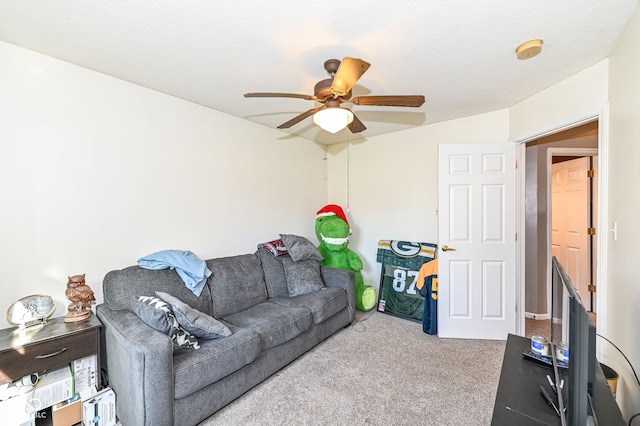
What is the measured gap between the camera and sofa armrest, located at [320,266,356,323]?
3150 millimetres

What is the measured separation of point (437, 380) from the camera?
7.20ft

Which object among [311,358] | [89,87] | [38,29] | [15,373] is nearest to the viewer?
[15,373]

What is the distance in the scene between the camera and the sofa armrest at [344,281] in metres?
3.15

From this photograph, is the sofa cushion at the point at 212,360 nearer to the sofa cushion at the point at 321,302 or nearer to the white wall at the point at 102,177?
the sofa cushion at the point at 321,302

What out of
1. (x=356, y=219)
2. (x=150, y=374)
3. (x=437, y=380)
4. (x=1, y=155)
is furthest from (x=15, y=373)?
(x=356, y=219)

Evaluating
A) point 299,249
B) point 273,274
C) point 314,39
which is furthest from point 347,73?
point 273,274

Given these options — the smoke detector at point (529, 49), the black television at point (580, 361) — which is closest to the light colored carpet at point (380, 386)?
the black television at point (580, 361)

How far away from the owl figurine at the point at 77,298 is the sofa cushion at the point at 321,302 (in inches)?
59.0

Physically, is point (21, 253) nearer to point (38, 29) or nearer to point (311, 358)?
point (38, 29)

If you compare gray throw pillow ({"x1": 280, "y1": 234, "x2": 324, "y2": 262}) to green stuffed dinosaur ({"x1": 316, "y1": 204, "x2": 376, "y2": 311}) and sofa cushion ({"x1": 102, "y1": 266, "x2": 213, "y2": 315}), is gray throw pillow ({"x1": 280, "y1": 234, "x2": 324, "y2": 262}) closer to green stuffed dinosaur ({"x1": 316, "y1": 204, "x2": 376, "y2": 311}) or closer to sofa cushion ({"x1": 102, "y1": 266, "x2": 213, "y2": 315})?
green stuffed dinosaur ({"x1": 316, "y1": 204, "x2": 376, "y2": 311})

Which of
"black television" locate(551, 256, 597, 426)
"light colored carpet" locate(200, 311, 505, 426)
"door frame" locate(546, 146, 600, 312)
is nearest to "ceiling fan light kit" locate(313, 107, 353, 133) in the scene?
"black television" locate(551, 256, 597, 426)

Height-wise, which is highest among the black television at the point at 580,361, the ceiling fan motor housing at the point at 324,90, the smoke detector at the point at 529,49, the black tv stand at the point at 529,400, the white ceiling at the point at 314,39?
the white ceiling at the point at 314,39

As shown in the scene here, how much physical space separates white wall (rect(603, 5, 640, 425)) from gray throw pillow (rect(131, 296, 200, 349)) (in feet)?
8.36

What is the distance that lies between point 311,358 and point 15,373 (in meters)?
1.93
